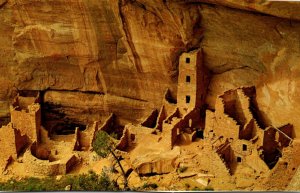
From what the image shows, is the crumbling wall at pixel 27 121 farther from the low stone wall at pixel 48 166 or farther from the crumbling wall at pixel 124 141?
the crumbling wall at pixel 124 141

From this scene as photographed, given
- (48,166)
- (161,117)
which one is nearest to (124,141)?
(161,117)

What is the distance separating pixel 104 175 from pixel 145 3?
3841mm

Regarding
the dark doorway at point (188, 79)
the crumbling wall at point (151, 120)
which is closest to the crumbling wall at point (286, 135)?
the dark doorway at point (188, 79)

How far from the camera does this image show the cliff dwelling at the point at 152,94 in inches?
747

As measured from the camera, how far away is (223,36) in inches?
778

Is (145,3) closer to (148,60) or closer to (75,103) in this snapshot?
(148,60)

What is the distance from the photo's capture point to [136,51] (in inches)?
829

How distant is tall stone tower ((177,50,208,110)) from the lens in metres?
20.4

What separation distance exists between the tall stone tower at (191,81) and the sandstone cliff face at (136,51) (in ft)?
0.64

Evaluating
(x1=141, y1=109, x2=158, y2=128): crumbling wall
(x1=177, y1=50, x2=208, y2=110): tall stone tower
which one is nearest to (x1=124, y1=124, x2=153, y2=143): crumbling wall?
(x1=141, y1=109, x2=158, y2=128): crumbling wall

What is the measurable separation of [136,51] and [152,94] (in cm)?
129

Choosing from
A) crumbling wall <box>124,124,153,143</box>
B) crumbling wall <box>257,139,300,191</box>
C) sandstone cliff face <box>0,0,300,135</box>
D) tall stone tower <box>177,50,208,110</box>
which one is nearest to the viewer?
crumbling wall <box>257,139,300,191</box>

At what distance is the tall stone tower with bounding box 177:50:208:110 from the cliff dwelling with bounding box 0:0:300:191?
0.03 m

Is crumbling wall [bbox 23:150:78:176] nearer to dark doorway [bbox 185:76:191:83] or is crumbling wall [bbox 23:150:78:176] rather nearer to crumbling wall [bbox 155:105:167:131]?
crumbling wall [bbox 155:105:167:131]
